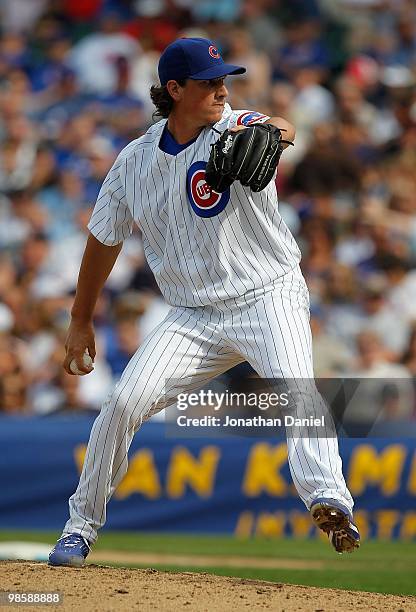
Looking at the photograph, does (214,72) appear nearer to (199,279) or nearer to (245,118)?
(245,118)

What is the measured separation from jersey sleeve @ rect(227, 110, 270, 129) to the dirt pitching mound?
185cm

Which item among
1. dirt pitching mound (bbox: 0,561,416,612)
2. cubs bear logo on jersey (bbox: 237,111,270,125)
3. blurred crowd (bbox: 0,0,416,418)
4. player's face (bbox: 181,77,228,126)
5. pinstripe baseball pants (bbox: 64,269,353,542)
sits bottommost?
dirt pitching mound (bbox: 0,561,416,612)

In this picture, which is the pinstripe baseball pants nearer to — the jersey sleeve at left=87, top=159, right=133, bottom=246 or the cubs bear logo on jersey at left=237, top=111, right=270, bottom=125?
the jersey sleeve at left=87, top=159, right=133, bottom=246

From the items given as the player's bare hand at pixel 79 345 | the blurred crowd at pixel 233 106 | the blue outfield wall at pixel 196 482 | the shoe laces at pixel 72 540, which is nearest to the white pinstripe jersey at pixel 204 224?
the player's bare hand at pixel 79 345

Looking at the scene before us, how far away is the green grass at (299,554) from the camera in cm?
663

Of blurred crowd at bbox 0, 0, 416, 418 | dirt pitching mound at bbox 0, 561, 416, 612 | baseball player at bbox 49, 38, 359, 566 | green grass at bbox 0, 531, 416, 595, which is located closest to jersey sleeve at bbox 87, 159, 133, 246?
baseball player at bbox 49, 38, 359, 566

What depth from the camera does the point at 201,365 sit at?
196 inches

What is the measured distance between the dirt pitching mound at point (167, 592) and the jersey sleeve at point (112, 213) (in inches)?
55.6

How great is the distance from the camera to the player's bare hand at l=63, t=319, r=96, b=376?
5293mm

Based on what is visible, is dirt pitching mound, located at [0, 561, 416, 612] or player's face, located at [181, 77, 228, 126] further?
player's face, located at [181, 77, 228, 126]

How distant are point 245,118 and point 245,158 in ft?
1.43

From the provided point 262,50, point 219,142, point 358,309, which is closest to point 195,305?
point 219,142

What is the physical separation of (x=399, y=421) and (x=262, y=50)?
6368 mm

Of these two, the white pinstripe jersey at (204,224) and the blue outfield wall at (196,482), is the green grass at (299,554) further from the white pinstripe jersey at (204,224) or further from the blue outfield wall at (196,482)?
the white pinstripe jersey at (204,224)
